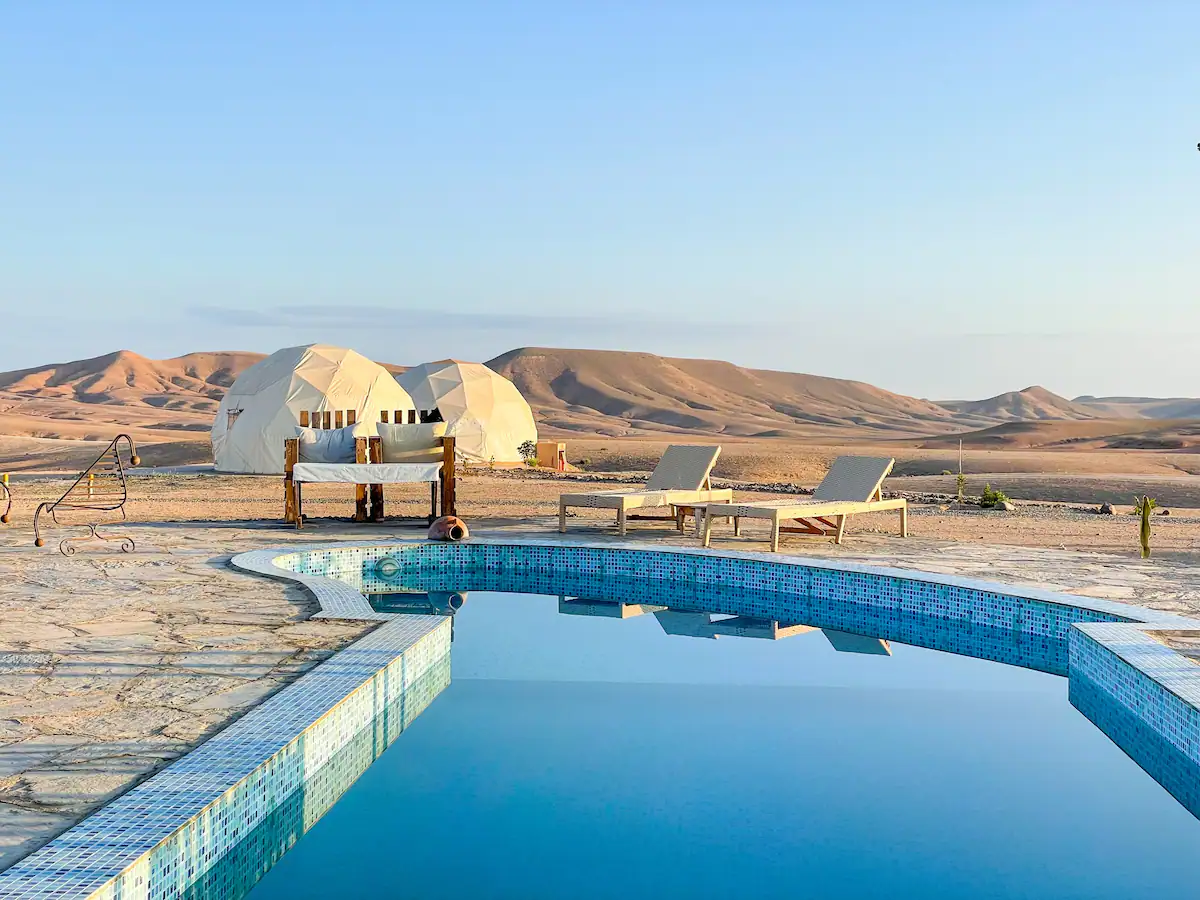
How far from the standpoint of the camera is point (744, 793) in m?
4.12

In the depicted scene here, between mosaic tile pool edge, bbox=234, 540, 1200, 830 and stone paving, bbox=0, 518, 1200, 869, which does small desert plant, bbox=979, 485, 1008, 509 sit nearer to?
stone paving, bbox=0, 518, 1200, 869

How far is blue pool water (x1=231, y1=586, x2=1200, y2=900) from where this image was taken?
340cm

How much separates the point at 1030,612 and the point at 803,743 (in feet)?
6.85

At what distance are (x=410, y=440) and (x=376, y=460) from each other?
0.40 metres

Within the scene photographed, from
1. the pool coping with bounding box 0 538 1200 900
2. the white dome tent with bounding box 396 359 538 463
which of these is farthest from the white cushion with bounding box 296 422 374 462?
the white dome tent with bounding box 396 359 538 463

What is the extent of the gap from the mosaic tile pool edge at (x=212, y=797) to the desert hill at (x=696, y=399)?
2590 inches

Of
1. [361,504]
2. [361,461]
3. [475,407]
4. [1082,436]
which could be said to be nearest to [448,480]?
[361,461]

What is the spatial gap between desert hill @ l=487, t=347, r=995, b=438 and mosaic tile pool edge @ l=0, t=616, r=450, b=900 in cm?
6579

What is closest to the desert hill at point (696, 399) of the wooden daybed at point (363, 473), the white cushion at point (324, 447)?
the white cushion at point (324, 447)

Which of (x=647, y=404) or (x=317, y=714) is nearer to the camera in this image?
(x=317, y=714)

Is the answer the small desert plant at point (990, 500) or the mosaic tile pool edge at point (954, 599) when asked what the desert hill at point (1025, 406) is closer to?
the small desert plant at point (990, 500)

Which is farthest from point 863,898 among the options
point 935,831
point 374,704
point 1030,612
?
point 1030,612

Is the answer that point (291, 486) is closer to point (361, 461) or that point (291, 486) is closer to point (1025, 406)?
point (361, 461)

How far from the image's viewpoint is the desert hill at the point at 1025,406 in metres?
120
